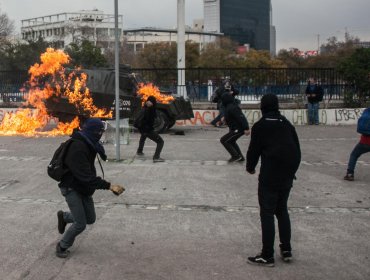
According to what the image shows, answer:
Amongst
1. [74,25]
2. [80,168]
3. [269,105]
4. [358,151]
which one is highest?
[74,25]

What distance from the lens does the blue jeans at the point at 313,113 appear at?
2109 cm

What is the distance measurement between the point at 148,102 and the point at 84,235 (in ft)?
19.2

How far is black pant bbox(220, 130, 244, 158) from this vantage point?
11398mm

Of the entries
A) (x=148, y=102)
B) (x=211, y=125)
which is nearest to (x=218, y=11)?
(x=211, y=125)

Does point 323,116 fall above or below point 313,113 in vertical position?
below

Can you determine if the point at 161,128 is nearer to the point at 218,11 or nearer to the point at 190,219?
the point at 190,219

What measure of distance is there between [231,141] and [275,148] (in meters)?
6.40

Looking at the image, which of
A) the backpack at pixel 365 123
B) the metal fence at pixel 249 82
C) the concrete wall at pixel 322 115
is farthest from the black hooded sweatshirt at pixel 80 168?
the metal fence at pixel 249 82

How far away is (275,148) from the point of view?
16.7 ft

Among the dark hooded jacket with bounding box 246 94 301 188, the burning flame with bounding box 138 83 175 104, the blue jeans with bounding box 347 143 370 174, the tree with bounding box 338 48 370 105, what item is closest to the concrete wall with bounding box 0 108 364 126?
the tree with bounding box 338 48 370 105

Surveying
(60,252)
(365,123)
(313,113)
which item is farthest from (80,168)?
(313,113)

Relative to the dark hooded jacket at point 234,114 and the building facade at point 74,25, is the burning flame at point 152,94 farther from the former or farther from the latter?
the building facade at point 74,25

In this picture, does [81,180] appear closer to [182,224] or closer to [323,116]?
[182,224]

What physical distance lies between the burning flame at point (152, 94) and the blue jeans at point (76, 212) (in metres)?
12.2
